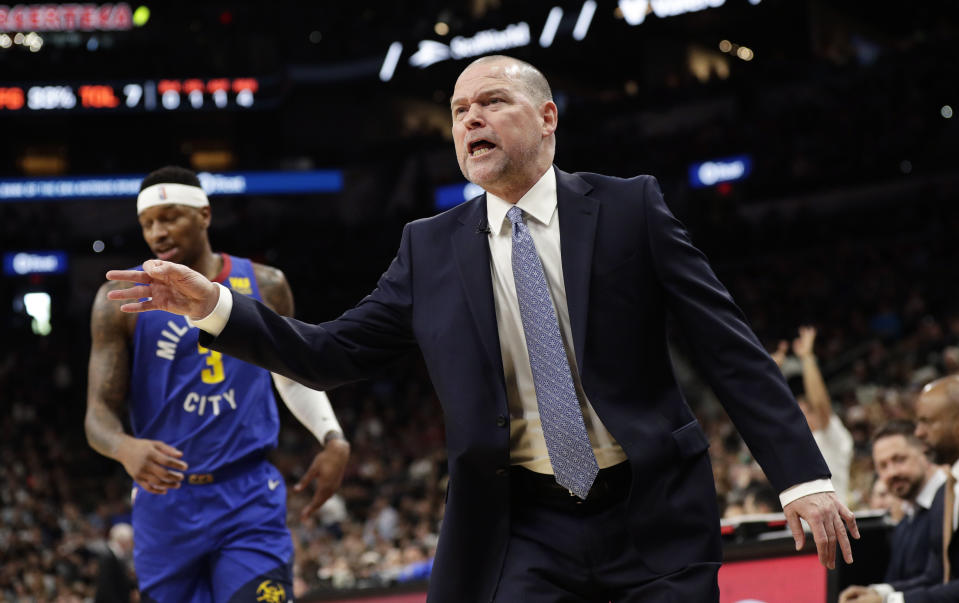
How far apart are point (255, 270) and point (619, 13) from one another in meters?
19.2

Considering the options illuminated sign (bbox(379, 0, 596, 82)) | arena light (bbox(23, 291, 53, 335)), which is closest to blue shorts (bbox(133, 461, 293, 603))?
illuminated sign (bbox(379, 0, 596, 82))

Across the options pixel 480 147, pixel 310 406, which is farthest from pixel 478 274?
pixel 310 406

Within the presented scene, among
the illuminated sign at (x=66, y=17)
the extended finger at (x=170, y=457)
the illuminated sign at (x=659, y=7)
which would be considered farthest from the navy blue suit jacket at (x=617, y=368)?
the illuminated sign at (x=66, y=17)

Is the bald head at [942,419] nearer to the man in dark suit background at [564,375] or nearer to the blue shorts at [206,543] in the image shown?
the man in dark suit background at [564,375]

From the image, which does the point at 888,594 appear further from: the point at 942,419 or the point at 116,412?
the point at 116,412

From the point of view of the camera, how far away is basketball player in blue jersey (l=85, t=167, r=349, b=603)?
12.8 feet

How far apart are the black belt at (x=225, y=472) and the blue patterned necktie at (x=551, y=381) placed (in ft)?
5.88

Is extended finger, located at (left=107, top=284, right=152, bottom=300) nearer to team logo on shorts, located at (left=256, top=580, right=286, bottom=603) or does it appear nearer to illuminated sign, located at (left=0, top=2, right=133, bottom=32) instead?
team logo on shorts, located at (left=256, top=580, right=286, bottom=603)

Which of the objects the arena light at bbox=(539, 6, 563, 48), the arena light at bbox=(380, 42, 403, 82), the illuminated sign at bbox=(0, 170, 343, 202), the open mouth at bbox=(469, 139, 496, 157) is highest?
the arena light at bbox=(380, 42, 403, 82)

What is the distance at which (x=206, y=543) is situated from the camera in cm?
393

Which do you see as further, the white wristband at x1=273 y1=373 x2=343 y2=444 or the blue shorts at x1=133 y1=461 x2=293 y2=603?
the white wristband at x1=273 y1=373 x2=343 y2=444

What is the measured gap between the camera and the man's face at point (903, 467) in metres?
5.15

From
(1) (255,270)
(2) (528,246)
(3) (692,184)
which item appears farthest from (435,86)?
(2) (528,246)

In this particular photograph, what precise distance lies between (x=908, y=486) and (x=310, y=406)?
2.78 m
